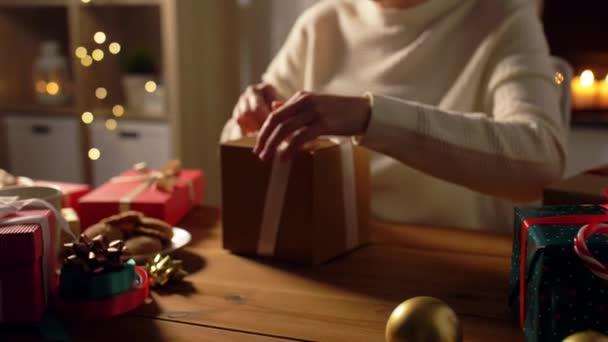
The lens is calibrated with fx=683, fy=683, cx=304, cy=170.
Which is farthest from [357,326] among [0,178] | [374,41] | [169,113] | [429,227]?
[169,113]

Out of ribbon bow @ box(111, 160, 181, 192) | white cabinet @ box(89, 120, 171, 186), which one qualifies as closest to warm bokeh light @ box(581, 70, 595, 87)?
white cabinet @ box(89, 120, 171, 186)

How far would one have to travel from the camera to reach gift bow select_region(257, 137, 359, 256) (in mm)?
941

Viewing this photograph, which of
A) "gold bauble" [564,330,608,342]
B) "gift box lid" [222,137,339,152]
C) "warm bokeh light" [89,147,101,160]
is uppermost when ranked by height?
"gift box lid" [222,137,339,152]

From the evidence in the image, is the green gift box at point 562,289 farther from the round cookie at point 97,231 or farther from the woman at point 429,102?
the round cookie at point 97,231

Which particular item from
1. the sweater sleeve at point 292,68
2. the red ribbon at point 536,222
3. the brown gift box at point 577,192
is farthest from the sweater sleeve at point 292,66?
the red ribbon at point 536,222

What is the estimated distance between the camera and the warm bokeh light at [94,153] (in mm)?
2553

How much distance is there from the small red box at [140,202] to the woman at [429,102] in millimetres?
162

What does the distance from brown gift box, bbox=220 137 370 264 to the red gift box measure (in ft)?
0.97

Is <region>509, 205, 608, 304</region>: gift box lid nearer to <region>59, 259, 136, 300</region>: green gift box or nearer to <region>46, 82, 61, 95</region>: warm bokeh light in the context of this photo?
<region>59, 259, 136, 300</region>: green gift box

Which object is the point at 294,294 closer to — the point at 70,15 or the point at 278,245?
the point at 278,245

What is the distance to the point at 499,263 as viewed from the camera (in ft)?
3.14

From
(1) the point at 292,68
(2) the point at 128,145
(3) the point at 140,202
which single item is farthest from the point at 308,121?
(2) the point at 128,145

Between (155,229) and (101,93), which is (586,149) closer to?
(101,93)

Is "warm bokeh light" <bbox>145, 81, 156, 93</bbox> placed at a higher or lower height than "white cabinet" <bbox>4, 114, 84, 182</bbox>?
higher
